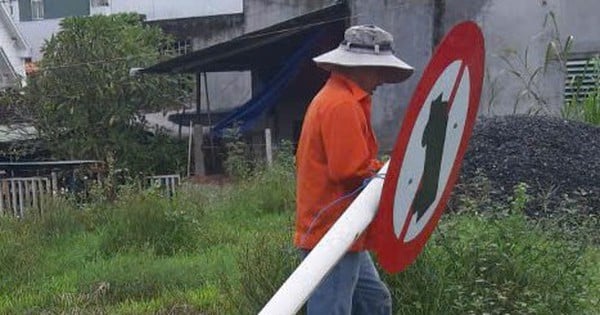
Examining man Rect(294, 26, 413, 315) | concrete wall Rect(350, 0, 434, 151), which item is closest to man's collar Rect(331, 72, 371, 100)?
man Rect(294, 26, 413, 315)

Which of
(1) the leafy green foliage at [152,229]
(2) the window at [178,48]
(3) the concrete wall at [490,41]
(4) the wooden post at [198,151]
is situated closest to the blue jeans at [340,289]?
(1) the leafy green foliage at [152,229]

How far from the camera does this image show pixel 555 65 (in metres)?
15.3

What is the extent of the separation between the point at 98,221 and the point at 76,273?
2.26 m

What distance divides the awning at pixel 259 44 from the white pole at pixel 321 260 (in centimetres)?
1484

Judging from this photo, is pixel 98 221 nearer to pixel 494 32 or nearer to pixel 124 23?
pixel 494 32

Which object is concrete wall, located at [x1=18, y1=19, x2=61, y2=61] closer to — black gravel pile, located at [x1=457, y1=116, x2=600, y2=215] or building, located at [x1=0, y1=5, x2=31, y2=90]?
building, located at [x1=0, y1=5, x2=31, y2=90]

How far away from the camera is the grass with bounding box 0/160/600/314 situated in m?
5.12

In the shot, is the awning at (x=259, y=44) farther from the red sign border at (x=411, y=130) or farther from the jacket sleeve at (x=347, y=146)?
the red sign border at (x=411, y=130)

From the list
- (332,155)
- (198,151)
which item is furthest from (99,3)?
(332,155)

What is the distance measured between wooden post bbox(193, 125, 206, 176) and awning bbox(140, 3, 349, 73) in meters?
1.20

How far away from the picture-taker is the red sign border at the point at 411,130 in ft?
9.72

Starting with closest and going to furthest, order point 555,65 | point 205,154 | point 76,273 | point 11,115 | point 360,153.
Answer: point 360,153 < point 76,273 < point 555,65 < point 205,154 < point 11,115

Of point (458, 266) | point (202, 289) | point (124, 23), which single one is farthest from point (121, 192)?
point (124, 23)

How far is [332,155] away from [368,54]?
0.45m
